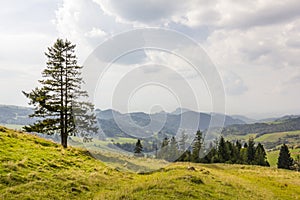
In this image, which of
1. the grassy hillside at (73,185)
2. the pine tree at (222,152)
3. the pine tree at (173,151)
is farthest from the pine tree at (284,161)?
the grassy hillside at (73,185)

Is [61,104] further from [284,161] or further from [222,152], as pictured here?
[284,161]

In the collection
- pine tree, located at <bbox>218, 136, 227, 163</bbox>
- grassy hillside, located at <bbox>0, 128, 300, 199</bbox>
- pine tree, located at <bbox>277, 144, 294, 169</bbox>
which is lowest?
pine tree, located at <bbox>277, 144, 294, 169</bbox>

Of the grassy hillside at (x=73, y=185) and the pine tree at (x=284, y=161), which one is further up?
the grassy hillside at (x=73, y=185)

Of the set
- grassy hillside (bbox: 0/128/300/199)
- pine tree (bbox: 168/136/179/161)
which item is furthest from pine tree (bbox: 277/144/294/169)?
grassy hillside (bbox: 0/128/300/199)

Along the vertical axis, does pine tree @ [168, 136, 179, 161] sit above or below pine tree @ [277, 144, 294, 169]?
above

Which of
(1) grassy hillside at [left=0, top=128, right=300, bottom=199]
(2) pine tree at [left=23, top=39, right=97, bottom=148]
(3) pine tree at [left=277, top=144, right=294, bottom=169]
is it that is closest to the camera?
(1) grassy hillside at [left=0, top=128, right=300, bottom=199]

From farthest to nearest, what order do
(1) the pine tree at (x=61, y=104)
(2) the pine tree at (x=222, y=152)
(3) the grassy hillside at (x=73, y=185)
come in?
(2) the pine tree at (x=222, y=152)
(1) the pine tree at (x=61, y=104)
(3) the grassy hillside at (x=73, y=185)

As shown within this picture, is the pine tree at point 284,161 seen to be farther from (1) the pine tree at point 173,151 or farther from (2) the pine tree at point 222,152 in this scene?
(1) the pine tree at point 173,151

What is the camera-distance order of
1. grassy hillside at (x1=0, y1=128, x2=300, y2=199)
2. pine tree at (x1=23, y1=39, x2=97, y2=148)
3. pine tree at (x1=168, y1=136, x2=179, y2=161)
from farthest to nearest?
1. pine tree at (x1=168, y1=136, x2=179, y2=161)
2. pine tree at (x1=23, y1=39, x2=97, y2=148)
3. grassy hillside at (x1=0, y1=128, x2=300, y2=199)

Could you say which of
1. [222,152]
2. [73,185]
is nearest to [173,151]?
[222,152]

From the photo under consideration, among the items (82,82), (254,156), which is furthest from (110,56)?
(254,156)

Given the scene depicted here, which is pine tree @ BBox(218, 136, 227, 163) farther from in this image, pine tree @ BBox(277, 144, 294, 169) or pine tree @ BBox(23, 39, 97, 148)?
pine tree @ BBox(23, 39, 97, 148)

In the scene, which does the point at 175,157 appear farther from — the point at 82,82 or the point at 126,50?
the point at 126,50

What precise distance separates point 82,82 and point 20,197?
2507cm
